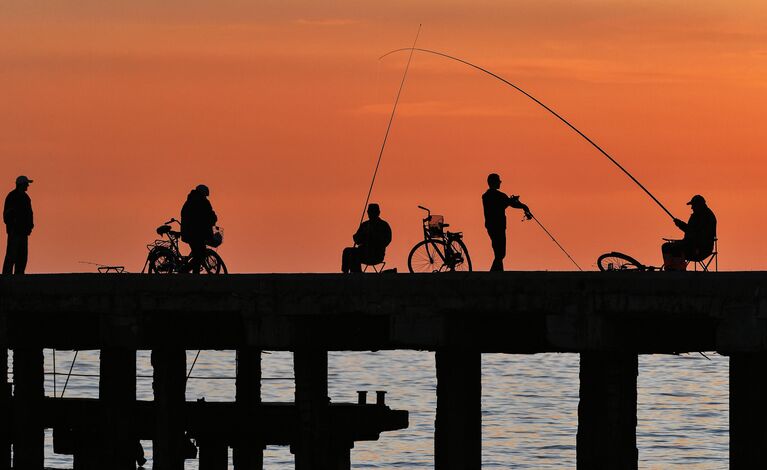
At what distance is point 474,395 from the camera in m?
18.8

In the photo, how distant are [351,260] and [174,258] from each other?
12.5 ft

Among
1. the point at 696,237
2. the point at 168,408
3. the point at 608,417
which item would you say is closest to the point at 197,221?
the point at 168,408

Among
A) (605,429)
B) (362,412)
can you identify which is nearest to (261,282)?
(605,429)

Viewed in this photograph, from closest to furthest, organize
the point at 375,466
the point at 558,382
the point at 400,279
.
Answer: the point at 400,279, the point at 375,466, the point at 558,382

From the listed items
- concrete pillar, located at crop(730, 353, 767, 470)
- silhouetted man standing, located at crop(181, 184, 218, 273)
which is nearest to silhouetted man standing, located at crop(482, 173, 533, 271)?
silhouetted man standing, located at crop(181, 184, 218, 273)

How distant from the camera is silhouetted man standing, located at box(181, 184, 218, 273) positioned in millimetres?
25188

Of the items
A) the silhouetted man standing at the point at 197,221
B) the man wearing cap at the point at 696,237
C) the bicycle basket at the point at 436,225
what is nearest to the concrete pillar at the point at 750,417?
the man wearing cap at the point at 696,237

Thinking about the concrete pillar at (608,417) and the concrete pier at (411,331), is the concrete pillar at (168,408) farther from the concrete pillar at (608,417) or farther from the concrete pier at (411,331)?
the concrete pillar at (608,417)

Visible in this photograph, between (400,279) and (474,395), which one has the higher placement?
(400,279)

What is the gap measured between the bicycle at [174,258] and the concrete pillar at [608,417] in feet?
32.2

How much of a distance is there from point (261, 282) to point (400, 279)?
1799mm

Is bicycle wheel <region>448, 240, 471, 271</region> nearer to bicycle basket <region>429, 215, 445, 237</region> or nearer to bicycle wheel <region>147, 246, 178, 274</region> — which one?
bicycle basket <region>429, 215, 445, 237</region>

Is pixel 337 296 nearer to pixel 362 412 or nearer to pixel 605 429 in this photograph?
pixel 605 429

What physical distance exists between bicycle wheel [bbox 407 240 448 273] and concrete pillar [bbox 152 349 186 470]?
4.98 m
